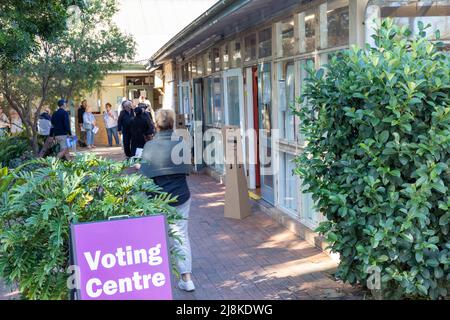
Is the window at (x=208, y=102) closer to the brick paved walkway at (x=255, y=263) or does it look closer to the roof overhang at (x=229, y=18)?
the roof overhang at (x=229, y=18)

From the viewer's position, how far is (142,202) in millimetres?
4004

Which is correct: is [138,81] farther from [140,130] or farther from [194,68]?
[140,130]

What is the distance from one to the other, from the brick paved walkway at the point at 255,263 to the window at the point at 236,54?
310cm

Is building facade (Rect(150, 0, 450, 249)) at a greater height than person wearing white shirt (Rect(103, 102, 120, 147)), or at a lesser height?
greater

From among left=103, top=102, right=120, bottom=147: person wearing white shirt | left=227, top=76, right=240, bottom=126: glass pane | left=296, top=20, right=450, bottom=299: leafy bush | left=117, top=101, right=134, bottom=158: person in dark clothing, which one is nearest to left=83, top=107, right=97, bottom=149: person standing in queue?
left=103, top=102, right=120, bottom=147: person wearing white shirt

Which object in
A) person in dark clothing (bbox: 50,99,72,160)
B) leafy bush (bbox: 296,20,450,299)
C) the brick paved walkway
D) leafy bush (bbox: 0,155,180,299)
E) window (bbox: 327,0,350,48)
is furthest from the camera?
person in dark clothing (bbox: 50,99,72,160)

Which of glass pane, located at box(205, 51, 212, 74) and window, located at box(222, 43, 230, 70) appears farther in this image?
glass pane, located at box(205, 51, 212, 74)

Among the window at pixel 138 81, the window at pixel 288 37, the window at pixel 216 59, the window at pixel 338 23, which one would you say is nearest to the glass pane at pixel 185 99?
the window at pixel 216 59

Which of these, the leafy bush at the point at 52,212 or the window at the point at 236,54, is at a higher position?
the window at the point at 236,54

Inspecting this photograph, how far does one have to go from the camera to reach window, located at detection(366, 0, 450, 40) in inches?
223

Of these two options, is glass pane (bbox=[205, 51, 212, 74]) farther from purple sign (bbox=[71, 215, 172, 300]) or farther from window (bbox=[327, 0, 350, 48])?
purple sign (bbox=[71, 215, 172, 300])

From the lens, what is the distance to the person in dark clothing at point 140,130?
39.0 feet

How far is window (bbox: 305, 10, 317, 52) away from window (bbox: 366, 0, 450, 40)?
52.1 inches
